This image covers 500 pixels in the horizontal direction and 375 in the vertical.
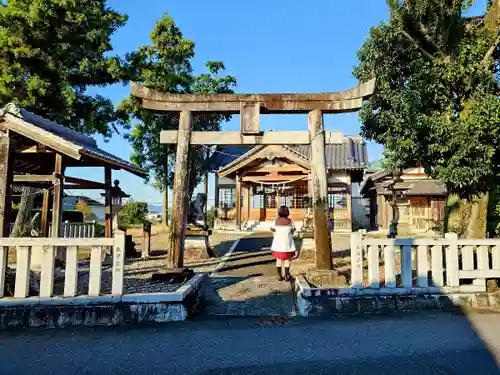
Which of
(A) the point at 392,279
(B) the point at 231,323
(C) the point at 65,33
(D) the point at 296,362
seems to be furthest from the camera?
(C) the point at 65,33

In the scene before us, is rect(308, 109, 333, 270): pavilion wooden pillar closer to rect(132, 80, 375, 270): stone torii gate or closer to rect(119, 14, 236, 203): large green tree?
rect(132, 80, 375, 270): stone torii gate

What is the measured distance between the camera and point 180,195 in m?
7.46

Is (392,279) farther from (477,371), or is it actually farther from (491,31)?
(491,31)

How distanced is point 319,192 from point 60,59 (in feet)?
34.5

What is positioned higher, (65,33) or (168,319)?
(65,33)

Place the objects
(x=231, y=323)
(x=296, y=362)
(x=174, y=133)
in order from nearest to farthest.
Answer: (x=296, y=362)
(x=231, y=323)
(x=174, y=133)

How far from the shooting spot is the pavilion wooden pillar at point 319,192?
682 centimetres

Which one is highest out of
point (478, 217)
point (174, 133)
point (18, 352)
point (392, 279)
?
point (174, 133)

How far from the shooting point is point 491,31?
6.58m

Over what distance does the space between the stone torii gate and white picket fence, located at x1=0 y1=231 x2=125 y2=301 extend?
2.19 meters

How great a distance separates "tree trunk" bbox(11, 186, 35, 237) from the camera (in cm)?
1103

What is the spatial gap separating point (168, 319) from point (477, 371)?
149 inches

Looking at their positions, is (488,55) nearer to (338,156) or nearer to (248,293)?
(248,293)

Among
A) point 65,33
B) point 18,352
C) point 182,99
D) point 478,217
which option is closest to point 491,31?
point 478,217
